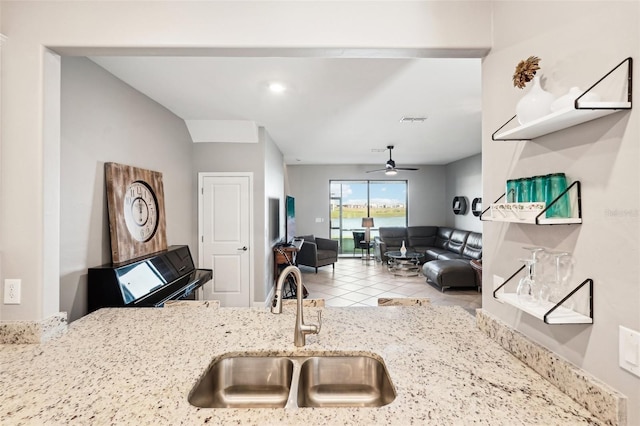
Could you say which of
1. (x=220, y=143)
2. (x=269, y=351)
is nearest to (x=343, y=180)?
(x=220, y=143)

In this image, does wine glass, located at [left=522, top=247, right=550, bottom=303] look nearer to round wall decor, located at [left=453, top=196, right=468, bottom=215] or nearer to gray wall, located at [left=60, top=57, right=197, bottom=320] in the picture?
gray wall, located at [left=60, top=57, right=197, bottom=320]

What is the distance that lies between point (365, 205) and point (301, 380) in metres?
7.64

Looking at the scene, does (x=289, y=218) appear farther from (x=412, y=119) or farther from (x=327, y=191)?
(x=412, y=119)

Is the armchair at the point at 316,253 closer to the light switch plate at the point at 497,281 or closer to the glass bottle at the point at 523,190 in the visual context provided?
the light switch plate at the point at 497,281

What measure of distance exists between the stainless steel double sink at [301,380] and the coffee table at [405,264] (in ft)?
17.3

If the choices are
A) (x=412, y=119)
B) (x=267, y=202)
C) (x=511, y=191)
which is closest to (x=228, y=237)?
(x=267, y=202)

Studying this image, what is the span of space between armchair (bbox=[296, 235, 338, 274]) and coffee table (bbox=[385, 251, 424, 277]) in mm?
1300

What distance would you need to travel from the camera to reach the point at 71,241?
2.15 meters

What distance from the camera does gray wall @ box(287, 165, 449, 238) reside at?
→ 8383mm

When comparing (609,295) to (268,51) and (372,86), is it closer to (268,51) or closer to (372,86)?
(268,51)

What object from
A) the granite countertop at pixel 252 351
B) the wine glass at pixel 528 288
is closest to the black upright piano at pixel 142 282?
the granite countertop at pixel 252 351

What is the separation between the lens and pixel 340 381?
1.27 meters

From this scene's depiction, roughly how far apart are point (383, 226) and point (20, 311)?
782cm

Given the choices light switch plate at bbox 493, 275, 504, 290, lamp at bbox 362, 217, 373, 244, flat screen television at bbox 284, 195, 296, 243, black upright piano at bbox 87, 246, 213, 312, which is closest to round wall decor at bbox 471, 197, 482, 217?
lamp at bbox 362, 217, 373, 244
